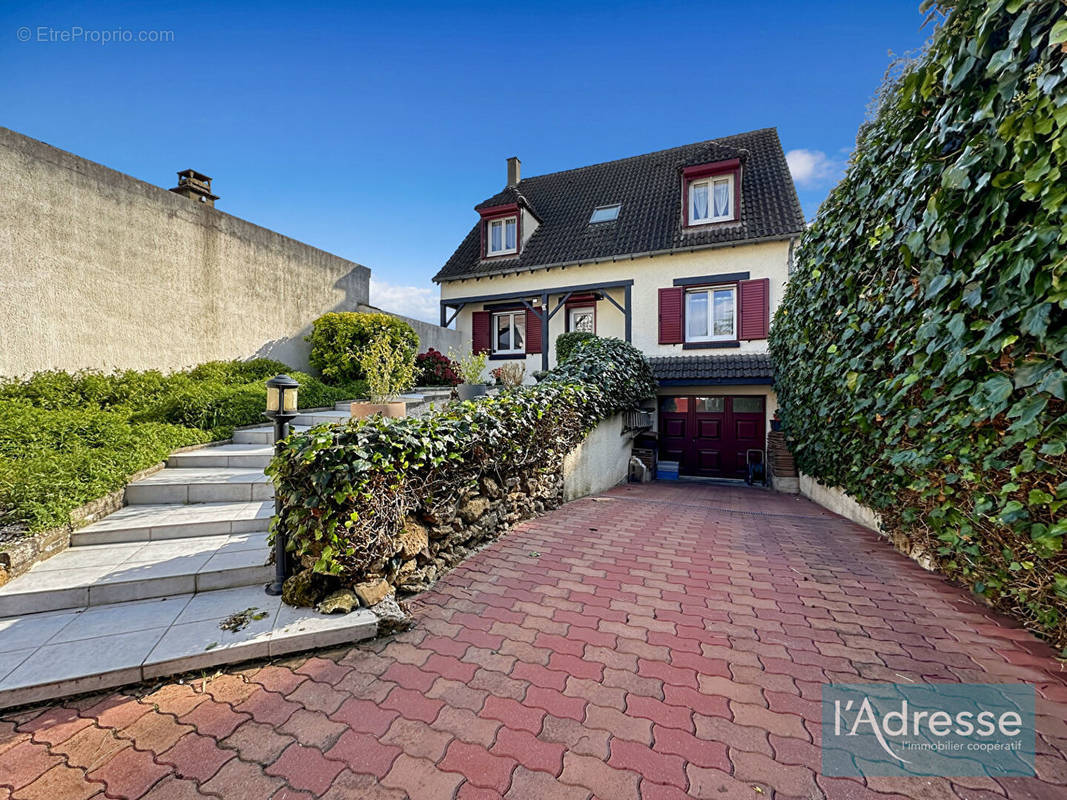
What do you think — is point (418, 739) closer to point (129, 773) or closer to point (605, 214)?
point (129, 773)

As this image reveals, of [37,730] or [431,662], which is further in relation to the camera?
[431,662]

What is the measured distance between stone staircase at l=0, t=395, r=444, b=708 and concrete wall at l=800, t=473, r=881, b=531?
4972 mm

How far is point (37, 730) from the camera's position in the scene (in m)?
1.72

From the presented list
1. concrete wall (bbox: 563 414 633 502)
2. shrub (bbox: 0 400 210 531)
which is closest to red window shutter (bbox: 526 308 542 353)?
concrete wall (bbox: 563 414 633 502)

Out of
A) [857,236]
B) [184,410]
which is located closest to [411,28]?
[184,410]

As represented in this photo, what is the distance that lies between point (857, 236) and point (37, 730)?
21.0ft

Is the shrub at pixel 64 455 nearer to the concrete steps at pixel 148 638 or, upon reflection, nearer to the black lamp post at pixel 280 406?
the concrete steps at pixel 148 638

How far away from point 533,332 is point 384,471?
10.1m

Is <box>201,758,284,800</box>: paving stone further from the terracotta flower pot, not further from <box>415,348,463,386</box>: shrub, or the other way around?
<box>415,348,463,386</box>: shrub

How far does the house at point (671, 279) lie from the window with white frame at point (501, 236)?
4 centimetres

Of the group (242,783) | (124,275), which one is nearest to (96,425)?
(124,275)

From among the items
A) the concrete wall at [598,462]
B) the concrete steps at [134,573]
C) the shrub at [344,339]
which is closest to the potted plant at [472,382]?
the shrub at [344,339]

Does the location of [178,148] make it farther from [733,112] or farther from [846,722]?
[733,112]

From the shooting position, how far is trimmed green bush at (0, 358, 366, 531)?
3082mm
